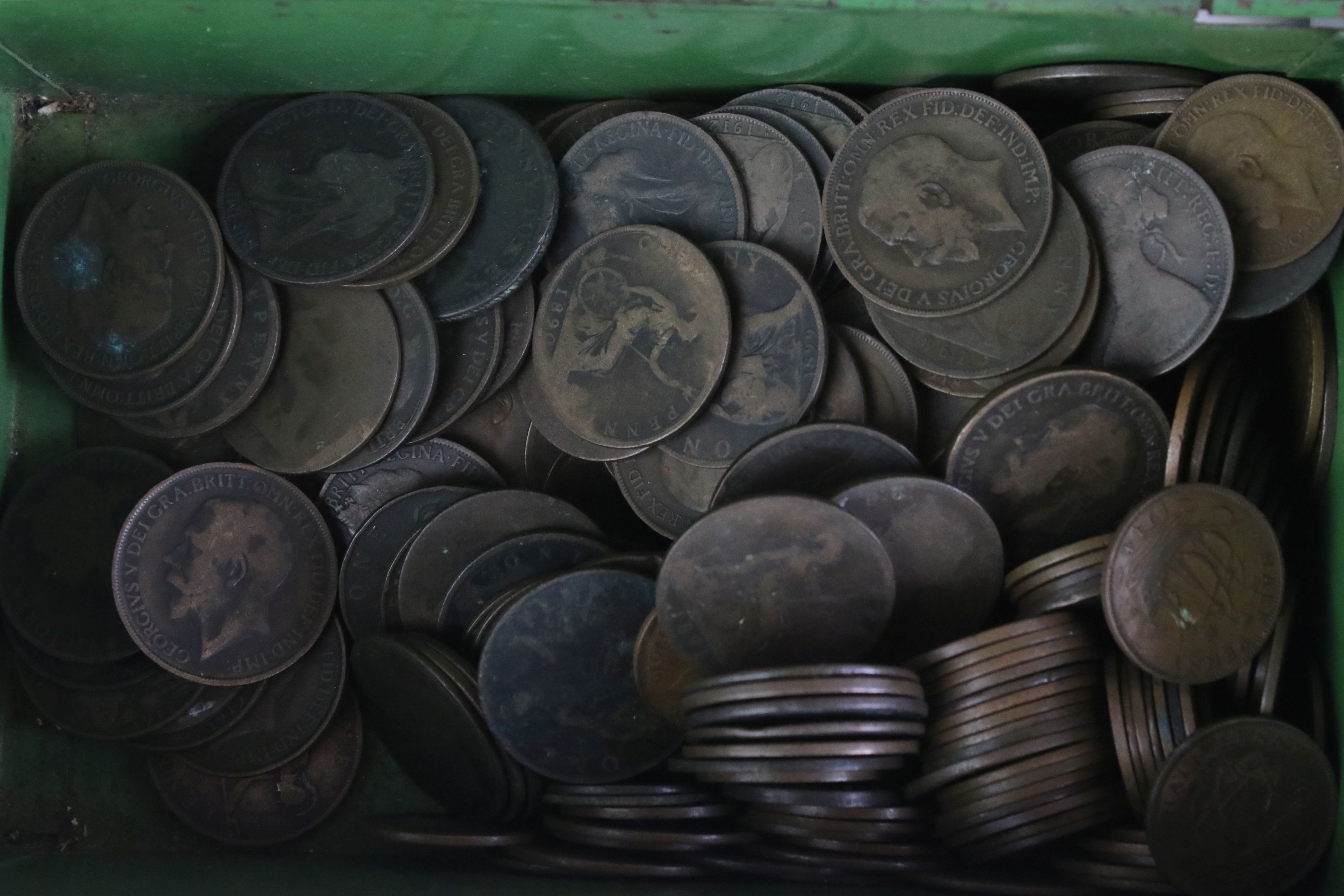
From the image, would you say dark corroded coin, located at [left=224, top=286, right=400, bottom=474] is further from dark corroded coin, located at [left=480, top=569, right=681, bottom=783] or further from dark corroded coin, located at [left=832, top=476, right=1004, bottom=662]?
dark corroded coin, located at [left=832, top=476, right=1004, bottom=662]

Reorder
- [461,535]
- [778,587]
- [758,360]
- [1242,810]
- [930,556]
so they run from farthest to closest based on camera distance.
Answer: [461,535] → [758,360] → [930,556] → [778,587] → [1242,810]

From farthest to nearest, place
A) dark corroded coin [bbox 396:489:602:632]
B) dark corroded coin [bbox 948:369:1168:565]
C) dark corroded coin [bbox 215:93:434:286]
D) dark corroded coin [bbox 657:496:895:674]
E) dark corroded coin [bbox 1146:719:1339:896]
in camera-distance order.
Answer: dark corroded coin [bbox 396:489:602:632], dark corroded coin [bbox 215:93:434:286], dark corroded coin [bbox 948:369:1168:565], dark corroded coin [bbox 657:496:895:674], dark corroded coin [bbox 1146:719:1339:896]

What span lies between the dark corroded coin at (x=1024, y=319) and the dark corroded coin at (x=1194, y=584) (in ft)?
1.57

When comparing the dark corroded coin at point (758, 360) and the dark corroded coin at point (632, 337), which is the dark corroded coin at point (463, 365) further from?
the dark corroded coin at point (758, 360)

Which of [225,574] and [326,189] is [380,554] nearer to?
[225,574]

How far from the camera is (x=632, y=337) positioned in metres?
3.02

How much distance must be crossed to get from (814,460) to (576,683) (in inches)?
30.1

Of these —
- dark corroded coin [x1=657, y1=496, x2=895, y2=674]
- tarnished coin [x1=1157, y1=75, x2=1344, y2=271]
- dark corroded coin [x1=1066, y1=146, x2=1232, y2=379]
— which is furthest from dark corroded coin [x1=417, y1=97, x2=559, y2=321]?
tarnished coin [x1=1157, y1=75, x2=1344, y2=271]

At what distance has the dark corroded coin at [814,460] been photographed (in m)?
2.91

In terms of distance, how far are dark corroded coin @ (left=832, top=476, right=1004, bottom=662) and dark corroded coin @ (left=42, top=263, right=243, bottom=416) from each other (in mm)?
1524

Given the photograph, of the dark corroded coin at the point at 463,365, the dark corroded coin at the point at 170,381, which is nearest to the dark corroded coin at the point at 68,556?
the dark corroded coin at the point at 170,381

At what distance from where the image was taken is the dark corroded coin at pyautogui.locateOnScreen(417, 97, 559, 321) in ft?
10.0

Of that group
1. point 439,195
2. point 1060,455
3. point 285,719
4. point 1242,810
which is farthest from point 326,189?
point 1242,810

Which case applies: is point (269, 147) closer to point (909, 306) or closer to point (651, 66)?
point (651, 66)
